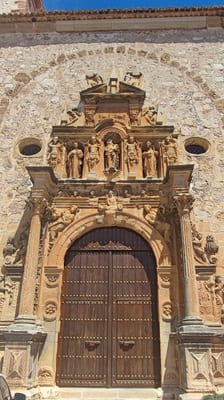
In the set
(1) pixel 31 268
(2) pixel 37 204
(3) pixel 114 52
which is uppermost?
(3) pixel 114 52

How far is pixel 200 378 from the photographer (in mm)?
5152

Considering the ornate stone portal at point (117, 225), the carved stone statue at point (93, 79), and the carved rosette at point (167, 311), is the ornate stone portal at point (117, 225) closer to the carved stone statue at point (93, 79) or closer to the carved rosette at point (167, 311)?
the carved rosette at point (167, 311)

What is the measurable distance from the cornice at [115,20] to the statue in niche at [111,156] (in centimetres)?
360

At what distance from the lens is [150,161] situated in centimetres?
730

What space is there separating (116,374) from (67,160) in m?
3.89

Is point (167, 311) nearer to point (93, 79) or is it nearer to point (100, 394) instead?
point (100, 394)

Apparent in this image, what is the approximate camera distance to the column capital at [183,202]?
20.9ft

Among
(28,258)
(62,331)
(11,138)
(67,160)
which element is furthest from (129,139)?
(62,331)

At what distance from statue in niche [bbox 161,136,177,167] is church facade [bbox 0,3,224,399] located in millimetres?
31

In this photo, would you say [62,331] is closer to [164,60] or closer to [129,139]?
[129,139]

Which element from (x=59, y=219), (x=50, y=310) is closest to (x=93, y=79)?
(x=59, y=219)

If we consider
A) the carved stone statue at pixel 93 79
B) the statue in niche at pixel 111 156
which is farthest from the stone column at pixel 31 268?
the carved stone statue at pixel 93 79

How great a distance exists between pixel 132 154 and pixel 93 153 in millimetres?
746

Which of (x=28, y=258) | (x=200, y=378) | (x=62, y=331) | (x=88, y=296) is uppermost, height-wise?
(x=28, y=258)
